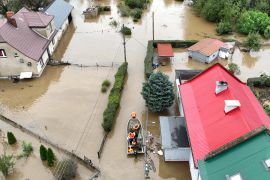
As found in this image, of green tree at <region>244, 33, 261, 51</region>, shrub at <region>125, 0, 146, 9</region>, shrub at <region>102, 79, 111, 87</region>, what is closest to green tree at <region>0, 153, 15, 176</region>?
shrub at <region>102, 79, 111, 87</region>

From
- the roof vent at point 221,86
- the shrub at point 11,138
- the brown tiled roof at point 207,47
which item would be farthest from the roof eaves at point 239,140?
the brown tiled roof at point 207,47

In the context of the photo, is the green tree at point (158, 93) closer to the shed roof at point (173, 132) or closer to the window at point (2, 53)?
the shed roof at point (173, 132)

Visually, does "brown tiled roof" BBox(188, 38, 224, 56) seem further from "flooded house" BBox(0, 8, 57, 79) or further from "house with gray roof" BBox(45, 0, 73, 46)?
"house with gray roof" BBox(45, 0, 73, 46)

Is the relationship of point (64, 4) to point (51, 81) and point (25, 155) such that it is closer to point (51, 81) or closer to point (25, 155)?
point (51, 81)

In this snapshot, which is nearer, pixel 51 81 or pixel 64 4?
pixel 51 81

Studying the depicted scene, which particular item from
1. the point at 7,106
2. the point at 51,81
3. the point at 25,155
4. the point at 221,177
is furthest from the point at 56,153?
the point at 221,177

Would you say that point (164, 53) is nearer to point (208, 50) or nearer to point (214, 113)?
point (208, 50)

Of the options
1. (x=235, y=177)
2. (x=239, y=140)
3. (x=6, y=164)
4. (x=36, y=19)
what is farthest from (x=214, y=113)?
(x=36, y=19)
